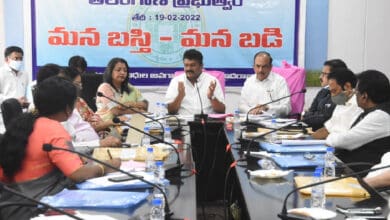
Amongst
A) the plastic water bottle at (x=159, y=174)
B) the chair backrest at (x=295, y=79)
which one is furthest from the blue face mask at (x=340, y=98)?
the plastic water bottle at (x=159, y=174)

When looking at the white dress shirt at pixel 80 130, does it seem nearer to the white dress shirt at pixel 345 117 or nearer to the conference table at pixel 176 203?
the conference table at pixel 176 203

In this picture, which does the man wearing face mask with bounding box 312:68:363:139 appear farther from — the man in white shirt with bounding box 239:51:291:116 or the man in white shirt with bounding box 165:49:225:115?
the man in white shirt with bounding box 165:49:225:115

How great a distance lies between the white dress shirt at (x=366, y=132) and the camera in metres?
2.89

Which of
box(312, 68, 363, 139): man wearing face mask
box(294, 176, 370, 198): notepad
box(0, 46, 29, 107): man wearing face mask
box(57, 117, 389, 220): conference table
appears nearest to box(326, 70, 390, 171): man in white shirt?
box(312, 68, 363, 139): man wearing face mask

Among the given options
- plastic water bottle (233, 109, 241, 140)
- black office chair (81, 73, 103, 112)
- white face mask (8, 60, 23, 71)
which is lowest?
plastic water bottle (233, 109, 241, 140)

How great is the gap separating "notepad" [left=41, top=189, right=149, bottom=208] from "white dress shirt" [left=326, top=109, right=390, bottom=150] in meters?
1.47

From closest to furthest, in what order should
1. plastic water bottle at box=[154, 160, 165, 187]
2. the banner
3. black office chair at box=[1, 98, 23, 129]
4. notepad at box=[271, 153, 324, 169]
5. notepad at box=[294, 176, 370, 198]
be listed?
1. notepad at box=[294, 176, 370, 198]
2. plastic water bottle at box=[154, 160, 165, 187]
3. notepad at box=[271, 153, 324, 169]
4. black office chair at box=[1, 98, 23, 129]
5. the banner

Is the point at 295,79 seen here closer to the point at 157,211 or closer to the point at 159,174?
the point at 159,174

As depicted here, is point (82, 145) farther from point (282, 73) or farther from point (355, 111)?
point (282, 73)

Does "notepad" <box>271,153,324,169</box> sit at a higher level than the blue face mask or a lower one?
lower

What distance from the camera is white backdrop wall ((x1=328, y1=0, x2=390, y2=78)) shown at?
555 cm

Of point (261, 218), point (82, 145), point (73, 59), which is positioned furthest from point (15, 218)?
point (73, 59)

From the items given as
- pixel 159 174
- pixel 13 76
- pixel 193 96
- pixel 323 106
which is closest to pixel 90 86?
pixel 193 96

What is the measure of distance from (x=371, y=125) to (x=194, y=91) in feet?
6.84
